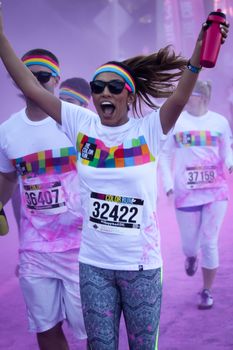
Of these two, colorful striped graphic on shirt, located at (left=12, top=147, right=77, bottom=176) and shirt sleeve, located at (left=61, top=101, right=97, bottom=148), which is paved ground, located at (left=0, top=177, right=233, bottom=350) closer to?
colorful striped graphic on shirt, located at (left=12, top=147, right=77, bottom=176)

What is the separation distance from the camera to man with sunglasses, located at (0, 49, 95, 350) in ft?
11.2

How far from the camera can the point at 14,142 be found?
3.40m

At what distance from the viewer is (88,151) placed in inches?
111

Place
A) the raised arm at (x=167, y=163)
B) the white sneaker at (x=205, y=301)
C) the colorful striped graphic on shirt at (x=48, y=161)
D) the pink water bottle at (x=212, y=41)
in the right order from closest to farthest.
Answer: the pink water bottle at (x=212, y=41) < the colorful striped graphic on shirt at (x=48, y=161) < the white sneaker at (x=205, y=301) < the raised arm at (x=167, y=163)

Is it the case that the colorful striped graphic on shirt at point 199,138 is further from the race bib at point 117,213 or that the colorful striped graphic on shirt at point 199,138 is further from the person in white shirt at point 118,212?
the race bib at point 117,213

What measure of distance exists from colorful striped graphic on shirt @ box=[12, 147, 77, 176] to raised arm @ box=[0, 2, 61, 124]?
494 millimetres

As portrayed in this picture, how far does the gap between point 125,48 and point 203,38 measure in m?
17.4

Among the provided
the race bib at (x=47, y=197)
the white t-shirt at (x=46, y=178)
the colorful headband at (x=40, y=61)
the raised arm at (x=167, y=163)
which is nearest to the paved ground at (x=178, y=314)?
the raised arm at (x=167, y=163)

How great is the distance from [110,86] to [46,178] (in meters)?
0.85

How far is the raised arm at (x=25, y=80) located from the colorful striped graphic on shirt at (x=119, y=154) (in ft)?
0.96

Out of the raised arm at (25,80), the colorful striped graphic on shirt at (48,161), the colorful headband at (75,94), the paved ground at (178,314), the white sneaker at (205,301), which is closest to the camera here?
the raised arm at (25,80)

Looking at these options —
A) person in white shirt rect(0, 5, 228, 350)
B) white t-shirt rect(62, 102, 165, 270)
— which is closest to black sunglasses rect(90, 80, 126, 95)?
person in white shirt rect(0, 5, 228, 350)

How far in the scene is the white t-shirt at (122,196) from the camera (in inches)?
107

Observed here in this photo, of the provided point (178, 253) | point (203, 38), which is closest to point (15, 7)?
point (178, 253)
